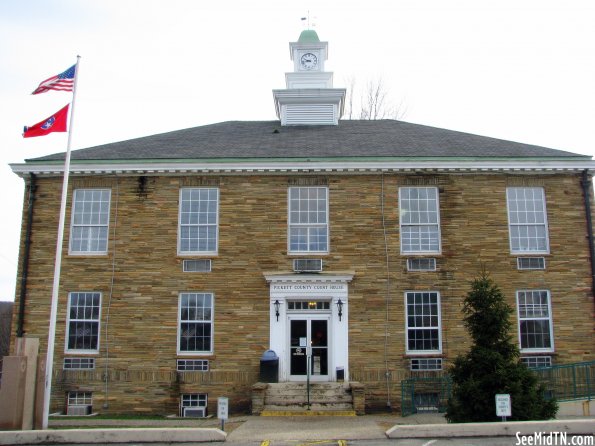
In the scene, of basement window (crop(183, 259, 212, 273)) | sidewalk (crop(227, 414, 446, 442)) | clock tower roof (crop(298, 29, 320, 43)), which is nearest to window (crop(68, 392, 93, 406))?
basement window (crop(183, 259, 212, 273))

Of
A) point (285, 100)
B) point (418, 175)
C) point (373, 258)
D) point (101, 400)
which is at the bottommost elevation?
point (101, 400)

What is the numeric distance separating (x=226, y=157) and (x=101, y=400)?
8158mm

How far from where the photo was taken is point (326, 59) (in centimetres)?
2762

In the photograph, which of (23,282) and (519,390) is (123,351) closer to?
(23,282)

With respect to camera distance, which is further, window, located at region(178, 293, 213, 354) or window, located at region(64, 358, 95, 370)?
window, located at region(178, 293, 213, 354)

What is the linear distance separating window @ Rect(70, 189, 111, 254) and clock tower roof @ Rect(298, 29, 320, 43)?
39.0 feet

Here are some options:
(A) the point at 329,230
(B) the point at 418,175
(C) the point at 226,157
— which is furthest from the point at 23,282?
(B) the point at 418,175

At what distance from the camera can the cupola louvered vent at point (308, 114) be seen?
2506 cm

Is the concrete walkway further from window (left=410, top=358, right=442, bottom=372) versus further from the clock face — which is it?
the clock face

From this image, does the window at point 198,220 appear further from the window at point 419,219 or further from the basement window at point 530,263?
the basement window at point 530,263

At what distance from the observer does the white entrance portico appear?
18719 mm

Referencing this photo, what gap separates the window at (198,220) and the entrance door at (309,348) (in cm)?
355

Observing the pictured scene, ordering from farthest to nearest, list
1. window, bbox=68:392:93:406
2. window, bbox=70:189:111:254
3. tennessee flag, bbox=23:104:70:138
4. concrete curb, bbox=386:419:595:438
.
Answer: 1. window, bbox=70:189:111:254
2. window, bbox=68:392:93:406
3. tennessee flag, bbox=23:104:70:138
4. concrete curb, bbox=386:419:595:438

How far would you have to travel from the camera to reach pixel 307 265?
1920 centimetres
